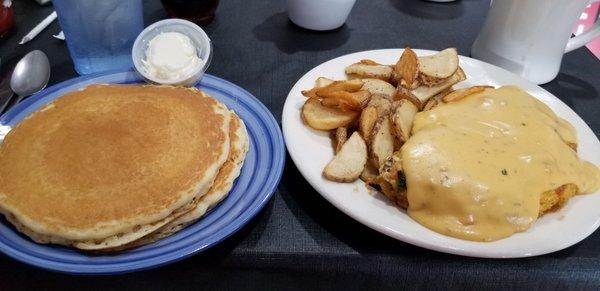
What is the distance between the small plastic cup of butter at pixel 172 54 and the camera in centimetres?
121

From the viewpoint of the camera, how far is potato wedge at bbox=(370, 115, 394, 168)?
982 millimetres

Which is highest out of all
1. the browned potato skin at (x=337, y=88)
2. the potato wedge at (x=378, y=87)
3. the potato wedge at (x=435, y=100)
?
the browned potato skin at (x=337, y=88)

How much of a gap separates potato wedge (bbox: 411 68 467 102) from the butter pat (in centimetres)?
57

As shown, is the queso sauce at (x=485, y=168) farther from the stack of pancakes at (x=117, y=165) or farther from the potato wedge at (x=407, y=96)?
the stack of pancakes at (x=117, y=165)

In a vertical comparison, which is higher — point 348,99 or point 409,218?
point 348,99

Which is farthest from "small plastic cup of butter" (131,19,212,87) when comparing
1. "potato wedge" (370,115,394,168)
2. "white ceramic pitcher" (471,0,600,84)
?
"white ceramic pitcher" (471,0,600,84)

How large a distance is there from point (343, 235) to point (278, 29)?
915mm

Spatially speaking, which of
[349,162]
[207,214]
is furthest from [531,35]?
[207,214]

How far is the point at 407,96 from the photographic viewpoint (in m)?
1.09

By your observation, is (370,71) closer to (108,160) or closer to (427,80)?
(427,80)

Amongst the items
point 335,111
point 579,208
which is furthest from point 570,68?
point 335,111

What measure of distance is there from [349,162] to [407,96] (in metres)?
0.25

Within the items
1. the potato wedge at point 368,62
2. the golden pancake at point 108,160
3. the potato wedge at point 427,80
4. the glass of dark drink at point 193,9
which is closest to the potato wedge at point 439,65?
the potato wedge at point 427,80

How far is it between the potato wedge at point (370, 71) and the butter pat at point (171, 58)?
40 centimetres
